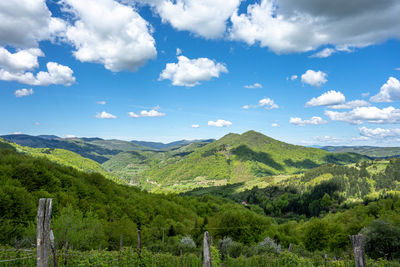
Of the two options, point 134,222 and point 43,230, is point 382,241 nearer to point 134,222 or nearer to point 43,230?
point 43,230

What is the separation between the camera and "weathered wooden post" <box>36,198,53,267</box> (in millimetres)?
6784

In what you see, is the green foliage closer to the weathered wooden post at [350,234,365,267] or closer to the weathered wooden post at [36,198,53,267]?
the weathered wooden post at [350,234,365,267]

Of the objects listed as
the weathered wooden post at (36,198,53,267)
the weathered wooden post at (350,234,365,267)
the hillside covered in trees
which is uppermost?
the weathered wooden post at (36,198,53,267)

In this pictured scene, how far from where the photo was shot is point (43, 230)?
7020 millimetres

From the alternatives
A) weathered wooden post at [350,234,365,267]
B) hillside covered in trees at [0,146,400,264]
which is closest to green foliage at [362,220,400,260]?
hillside covered in trees at [0,146,400,264]

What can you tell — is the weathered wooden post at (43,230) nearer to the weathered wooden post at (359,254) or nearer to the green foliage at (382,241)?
the weathered wooden post at (359,254)

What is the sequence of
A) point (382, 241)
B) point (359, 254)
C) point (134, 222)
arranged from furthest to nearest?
point (134, 222)
point (382, 241)
point (359, 254)

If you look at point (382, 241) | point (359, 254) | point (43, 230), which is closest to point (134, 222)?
point (382, 241)

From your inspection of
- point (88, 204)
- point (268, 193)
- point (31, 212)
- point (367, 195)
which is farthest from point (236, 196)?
point (31, 212)

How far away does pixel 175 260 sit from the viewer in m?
20.9

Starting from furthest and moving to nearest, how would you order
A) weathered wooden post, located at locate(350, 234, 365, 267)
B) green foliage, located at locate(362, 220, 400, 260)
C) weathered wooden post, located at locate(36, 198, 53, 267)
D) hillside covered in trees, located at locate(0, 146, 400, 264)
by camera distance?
1. green foliage, located at locate(362, 220, 400, 260)
2. hillside covered in trees, located at locate(0, 146, 400, 264)
3. weathered wooden post, located at locate(350, 234, 365, 267)
4. weathered wooden post, located at locate(36, 198, 53, 267)

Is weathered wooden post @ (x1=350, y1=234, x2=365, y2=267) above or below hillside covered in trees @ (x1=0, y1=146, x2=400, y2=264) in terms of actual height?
above

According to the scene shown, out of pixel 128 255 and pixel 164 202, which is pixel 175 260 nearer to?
pixel 128 255

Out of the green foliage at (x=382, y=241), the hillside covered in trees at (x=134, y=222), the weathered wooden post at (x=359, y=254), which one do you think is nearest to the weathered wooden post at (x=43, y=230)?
the weathered wooden post at (x=359, y=254)
